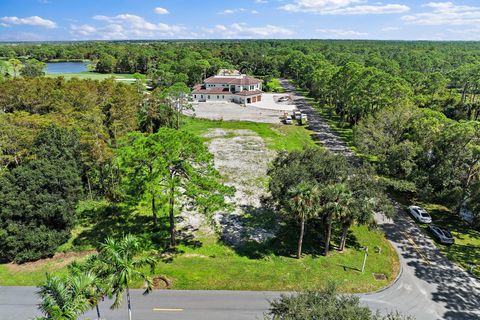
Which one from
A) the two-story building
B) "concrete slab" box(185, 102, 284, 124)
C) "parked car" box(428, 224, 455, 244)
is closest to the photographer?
"parked car" box(428, 224, 455, 244)

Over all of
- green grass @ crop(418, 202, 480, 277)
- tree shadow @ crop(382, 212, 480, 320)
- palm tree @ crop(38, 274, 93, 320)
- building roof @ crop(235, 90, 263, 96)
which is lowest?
tree shadow @ crop(382, 212, 480, 320)

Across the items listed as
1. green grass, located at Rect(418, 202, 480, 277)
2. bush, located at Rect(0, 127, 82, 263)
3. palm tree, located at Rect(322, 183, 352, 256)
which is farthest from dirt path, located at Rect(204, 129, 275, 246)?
green grass, located at Rect(418, 202, 480, 277)

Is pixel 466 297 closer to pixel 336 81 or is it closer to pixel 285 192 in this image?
pixel 285 192

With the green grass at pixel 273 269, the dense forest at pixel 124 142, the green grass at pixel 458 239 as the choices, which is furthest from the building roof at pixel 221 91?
the green grass at pixel 273 269

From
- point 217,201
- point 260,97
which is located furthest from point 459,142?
point 260,97

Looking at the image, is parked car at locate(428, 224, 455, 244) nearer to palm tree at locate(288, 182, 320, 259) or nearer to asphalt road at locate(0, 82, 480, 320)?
asphalt road at locate(0, 82, 480, 320)

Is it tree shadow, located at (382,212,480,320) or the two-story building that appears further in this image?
the two-story building

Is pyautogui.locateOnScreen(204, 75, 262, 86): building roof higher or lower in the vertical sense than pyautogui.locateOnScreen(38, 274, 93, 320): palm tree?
higher
